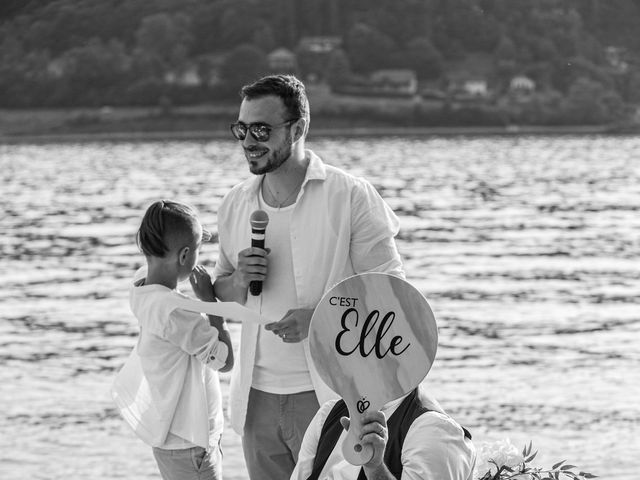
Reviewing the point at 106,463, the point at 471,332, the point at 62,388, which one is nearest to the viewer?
the point at 106,463

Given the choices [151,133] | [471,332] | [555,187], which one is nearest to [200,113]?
[151,133]

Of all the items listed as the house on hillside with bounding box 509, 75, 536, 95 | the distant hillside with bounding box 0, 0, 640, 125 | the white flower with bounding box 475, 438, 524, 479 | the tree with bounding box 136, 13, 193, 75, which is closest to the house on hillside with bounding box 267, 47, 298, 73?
the distant hillside with bounding box 0, 0, 640, 125

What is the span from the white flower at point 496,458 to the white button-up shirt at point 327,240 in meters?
0.70

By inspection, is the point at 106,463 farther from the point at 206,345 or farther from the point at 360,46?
the point at 360,46

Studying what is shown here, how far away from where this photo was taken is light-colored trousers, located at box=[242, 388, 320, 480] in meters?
4.37

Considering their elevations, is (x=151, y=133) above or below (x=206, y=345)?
below

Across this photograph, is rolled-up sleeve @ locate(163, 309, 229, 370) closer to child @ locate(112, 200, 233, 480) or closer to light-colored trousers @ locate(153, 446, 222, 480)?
child @ locate(112, 200, 233, 480)

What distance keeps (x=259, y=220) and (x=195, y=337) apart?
446 millimetres

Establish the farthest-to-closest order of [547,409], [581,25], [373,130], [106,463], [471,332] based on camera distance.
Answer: [581,25], [373,130], [471,332], [547,409], [106,463]

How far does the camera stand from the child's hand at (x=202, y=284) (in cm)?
452

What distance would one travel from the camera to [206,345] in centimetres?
425

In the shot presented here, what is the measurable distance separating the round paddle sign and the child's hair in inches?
43.9

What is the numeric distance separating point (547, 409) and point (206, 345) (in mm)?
6590

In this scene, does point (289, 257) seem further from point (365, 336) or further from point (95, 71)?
point (95, 71)
